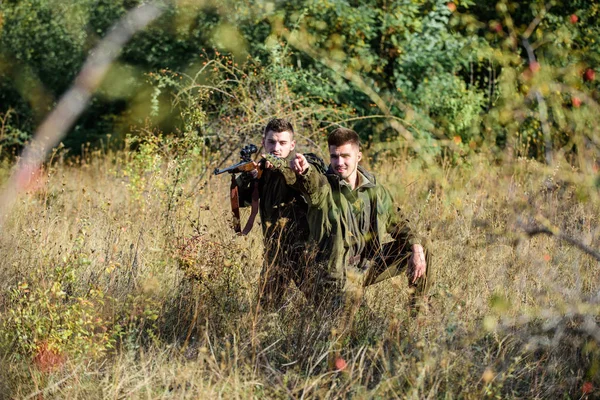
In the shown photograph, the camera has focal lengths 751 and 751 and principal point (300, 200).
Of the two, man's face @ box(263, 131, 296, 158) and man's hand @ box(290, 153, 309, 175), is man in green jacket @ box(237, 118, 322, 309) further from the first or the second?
man's hand @ box(290, 153, 309, 175)

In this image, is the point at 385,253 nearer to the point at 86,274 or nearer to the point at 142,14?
the point at 86,274

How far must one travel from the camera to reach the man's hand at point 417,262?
4090mm

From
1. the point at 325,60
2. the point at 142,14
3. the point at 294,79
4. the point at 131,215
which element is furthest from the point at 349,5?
the point at 142,14

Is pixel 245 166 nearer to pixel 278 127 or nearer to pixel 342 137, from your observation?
pixel 278 127

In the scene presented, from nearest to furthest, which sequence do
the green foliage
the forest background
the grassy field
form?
the forest background → the grassy field → the green foliage

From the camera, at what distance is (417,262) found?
4094 millimetres

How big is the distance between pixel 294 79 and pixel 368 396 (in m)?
4.61

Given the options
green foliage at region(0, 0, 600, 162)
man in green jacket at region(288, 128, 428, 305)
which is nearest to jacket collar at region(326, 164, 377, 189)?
man in green jacket at region(288, 128, 428, 305)

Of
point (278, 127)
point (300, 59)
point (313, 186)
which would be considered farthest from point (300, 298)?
point (300, 59)

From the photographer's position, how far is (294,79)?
733 centimetres

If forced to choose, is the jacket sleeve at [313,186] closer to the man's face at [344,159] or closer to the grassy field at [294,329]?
the man's face at [344,159]

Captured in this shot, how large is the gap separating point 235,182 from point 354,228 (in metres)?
0.68

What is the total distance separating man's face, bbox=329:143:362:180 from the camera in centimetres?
400

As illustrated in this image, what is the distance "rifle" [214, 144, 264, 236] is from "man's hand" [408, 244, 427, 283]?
90cm
